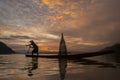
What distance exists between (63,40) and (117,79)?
3228 centimetres

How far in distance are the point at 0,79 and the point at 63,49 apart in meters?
32.5

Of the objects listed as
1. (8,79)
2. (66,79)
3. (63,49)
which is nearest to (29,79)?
(8,79)

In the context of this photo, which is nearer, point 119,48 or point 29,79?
point 29,79

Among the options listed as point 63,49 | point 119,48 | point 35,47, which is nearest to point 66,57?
point 63,49

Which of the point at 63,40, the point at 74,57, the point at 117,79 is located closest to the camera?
the point at 117,79

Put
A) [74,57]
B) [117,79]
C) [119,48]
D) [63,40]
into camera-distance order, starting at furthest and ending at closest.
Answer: [119,48]
[63,40]
[74,57]
[117,79]

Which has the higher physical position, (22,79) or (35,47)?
(35,47)

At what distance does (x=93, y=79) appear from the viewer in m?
12.1

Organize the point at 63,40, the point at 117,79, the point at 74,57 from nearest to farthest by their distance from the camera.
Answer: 1. the point at 117,79
2. the point at 74,57
3. the point at 63,40

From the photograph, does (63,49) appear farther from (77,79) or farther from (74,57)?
(77,79)

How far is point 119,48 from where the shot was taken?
8575 centimetres

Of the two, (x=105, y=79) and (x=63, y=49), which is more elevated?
(x=63, y=49)

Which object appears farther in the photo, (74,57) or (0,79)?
(74,57)

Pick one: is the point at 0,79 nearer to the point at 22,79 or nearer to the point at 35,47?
the point at 22,79
